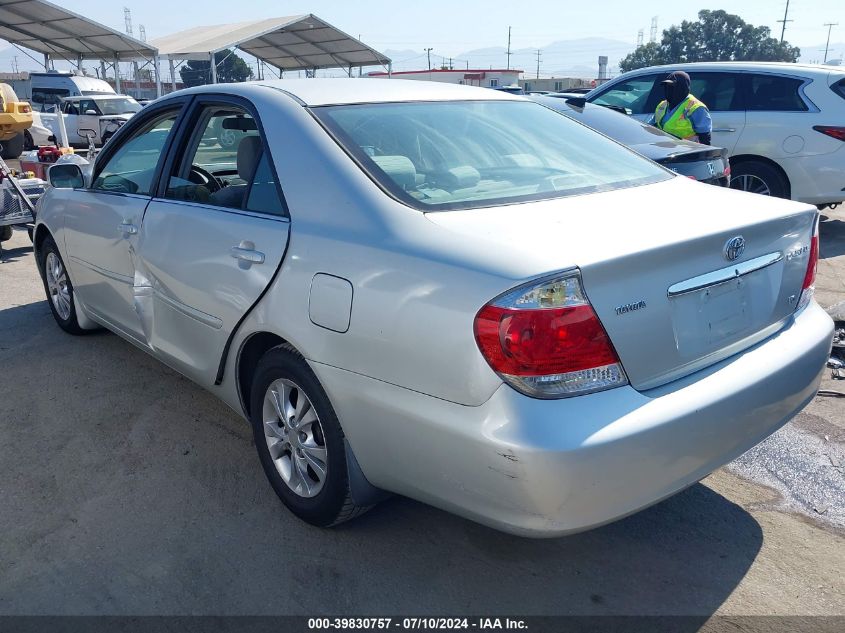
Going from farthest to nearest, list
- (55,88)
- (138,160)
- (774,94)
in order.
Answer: (55,88), (774,94), (138,160)

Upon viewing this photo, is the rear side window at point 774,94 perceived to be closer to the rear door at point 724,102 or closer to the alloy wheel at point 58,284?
the rear door at point 724,102

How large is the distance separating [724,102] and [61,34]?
3010 centimetres

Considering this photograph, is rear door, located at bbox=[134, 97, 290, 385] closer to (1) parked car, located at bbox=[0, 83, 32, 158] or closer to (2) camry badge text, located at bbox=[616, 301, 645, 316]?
(2) camry badge text, located at bbox=[616, 301, 645, 316]

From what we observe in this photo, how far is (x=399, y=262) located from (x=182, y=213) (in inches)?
58.1

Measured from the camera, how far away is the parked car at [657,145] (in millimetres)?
6168

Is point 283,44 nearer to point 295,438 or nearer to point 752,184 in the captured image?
point 752,184

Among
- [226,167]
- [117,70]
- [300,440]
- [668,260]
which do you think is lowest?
[300,440]

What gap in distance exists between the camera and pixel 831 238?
8.04 m

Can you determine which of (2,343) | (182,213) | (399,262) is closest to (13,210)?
(2,343)

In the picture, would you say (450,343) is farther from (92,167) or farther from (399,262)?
(92,167)

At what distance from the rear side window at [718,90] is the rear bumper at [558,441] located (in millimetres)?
6605

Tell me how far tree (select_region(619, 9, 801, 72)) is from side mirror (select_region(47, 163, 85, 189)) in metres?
94.8

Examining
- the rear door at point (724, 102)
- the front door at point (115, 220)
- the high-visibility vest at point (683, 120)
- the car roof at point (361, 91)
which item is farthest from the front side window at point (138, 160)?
the rear door at point (724, 102)

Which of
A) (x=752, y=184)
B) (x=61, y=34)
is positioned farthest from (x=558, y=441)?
(x=61, y=34)
